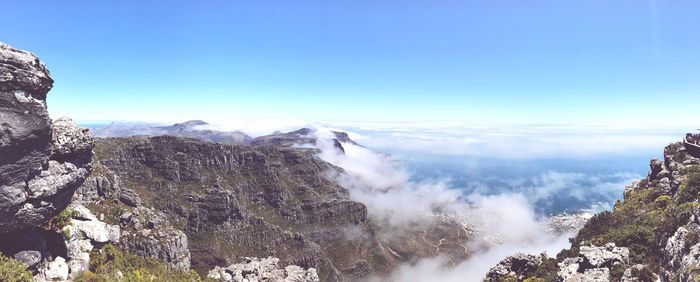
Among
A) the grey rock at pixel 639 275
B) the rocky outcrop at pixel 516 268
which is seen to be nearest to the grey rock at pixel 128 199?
the rocky outcrop at pixel 516 268

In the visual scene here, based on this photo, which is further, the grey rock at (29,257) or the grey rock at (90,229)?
the grey rock at (90,229)

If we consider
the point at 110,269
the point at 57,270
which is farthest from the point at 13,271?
the point at 110,269

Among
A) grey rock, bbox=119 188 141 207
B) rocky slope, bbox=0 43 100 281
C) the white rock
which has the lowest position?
grey rock, bbox=119 188 141 207

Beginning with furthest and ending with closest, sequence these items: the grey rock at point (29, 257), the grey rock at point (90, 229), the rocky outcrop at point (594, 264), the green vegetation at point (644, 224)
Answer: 1. the grey rock at point (90, 229)
2. the grey rock at point (29, 257)
3. the rocky outcrop at point (594, 264)
4. the green vegetation at point (644, 224)

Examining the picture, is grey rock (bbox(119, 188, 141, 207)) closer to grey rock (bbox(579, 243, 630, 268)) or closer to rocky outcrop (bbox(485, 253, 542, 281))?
rocky outcrop (bbox(485, 253, 542, 281))

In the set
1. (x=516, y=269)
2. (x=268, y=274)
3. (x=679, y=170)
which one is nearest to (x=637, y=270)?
(x=516, y=269)

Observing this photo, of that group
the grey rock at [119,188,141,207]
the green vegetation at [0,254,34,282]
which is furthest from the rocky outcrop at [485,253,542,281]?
the grey rock at [119,188,141,207]

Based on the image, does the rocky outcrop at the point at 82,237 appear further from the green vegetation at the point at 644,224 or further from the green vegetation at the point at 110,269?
the green vegetation at the point at 644,224
